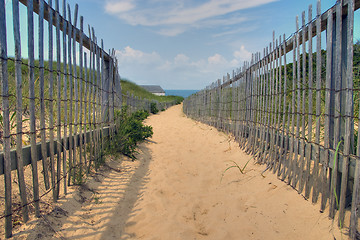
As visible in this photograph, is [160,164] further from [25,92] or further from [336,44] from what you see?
[336,44]

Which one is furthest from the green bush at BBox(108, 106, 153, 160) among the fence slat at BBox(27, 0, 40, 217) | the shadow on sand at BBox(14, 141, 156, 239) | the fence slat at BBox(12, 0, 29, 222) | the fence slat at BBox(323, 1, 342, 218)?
the fence slat at BBox(323, 1, 342, 218)

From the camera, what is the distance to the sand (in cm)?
241

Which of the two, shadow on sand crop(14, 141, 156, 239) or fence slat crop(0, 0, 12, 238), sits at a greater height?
fence slat crop(0, 0, 12, 238)

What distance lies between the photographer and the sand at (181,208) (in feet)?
7.91

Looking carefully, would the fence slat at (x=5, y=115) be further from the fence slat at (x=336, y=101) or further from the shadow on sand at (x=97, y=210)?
the fence slat at (x=336, y=101)

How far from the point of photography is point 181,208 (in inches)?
120

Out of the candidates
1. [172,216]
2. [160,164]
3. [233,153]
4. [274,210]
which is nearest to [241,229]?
[274,210]

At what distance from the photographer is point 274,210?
2846 mm

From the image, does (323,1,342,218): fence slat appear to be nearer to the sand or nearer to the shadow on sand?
the sand

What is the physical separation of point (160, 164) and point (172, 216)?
2.01m

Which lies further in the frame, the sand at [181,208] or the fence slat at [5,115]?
the sand at [181,208]

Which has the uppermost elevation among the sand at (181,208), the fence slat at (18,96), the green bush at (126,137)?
the fence slat at (18,96)

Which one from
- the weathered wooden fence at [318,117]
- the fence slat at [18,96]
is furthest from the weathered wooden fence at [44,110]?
the weathered wooden fence at [318,117]

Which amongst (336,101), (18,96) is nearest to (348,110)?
(336,101)
